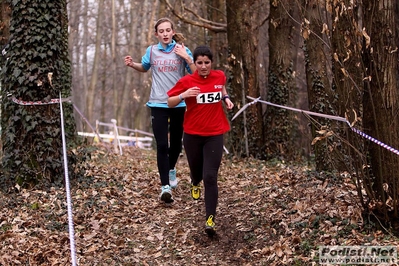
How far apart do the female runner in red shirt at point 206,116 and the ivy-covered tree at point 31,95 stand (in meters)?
2.21

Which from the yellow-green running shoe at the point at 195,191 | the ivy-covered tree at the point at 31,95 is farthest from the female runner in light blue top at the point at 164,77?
the ivy-covered tree at the point at 31,95

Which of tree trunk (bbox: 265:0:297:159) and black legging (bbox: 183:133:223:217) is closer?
black legging (bbox: 183:133:223:217)

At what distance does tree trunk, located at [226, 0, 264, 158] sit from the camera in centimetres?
1192

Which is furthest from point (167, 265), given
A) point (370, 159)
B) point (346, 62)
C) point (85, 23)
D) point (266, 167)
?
point (85, 23)

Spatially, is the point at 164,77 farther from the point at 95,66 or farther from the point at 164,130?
the point at 95,66

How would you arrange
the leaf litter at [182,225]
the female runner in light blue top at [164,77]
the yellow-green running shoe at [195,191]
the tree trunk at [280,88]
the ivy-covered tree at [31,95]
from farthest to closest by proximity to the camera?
1. the tree trunk at [280,88]
2. the ivy-covered tree at [31,95]
3. the female runner in light blue top at [164,77]
4. the yellow-green running shoe at [195,191]
5. the leaf litter at [182,225]

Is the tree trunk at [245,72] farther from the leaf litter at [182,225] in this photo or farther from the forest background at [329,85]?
the leaf litter at [182,225]

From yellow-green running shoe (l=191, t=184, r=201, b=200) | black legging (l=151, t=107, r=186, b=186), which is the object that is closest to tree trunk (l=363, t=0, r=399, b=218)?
yellow-green running shoe (l=191, t=184, r=201, b=200)

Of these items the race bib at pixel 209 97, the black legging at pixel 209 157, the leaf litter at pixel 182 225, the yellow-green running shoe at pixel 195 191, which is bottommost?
the leaf litter at pixel 182 225

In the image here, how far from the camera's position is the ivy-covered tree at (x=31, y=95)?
23.5 feet

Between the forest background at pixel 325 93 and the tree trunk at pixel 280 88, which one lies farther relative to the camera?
the tree trunk at pixel 280 88

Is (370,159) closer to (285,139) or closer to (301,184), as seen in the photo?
(301,184)

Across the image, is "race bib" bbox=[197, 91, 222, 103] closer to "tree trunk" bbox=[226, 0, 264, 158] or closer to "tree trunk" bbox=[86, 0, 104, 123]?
"tree trunk" bbox=[226, 0, 264, 158]

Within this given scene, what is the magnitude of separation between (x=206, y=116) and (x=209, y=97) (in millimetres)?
220
